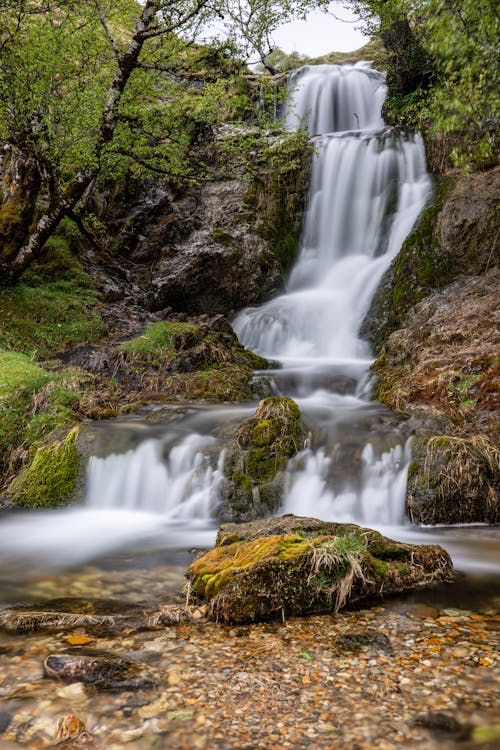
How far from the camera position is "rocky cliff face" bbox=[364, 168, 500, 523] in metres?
6.04

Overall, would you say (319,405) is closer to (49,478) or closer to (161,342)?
(161,342)

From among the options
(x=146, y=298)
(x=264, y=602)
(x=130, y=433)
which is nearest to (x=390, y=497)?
(x=264, y=602)

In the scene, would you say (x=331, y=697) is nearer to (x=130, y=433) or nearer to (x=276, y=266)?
(x=130, y=433)

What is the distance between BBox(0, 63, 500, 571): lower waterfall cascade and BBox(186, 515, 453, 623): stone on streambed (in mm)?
887

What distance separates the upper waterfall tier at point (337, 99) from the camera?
2041 centimetres

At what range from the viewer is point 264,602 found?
3.63 m

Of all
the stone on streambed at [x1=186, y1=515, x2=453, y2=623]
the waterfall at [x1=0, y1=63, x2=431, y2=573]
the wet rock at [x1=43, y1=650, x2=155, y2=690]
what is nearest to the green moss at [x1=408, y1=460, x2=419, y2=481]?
the waterfall at [x1=0, y1=63, x2=431, y2=573]

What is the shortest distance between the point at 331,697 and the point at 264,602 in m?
1.07

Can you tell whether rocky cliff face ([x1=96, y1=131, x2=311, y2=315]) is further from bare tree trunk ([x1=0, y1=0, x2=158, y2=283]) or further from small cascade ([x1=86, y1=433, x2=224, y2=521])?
small cascade ([x1=86, y1=433, x2=224, y2=521])

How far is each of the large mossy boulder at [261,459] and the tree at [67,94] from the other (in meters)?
7.54

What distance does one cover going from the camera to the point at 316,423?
299 inches

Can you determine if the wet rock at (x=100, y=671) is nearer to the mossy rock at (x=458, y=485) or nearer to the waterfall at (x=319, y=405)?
the waterfall at (x=319, y=405)

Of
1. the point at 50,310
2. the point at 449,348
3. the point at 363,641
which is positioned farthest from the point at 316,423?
the point at 50,310

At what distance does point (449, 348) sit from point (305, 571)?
656 centimetres
